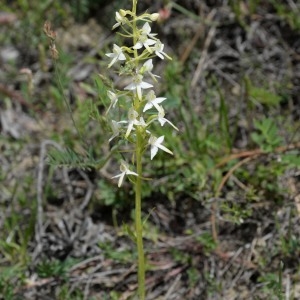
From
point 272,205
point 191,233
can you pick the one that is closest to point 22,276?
point 191,233

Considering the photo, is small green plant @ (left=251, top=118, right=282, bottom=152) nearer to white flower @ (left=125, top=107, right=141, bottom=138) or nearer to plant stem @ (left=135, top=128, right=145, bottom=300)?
plant stem @ (left=135, top=128, right=145, bottom=300)

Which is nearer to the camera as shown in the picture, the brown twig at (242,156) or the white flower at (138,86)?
the white flower at (138,86)

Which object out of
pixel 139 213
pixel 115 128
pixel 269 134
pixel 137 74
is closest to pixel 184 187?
pixel 269 134

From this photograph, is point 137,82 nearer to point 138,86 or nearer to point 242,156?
point 138,86

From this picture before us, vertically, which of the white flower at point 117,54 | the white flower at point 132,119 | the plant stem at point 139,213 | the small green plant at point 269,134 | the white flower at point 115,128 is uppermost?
the white flower at point 117,54

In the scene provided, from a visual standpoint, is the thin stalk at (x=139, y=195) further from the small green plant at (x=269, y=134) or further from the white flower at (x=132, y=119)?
the small green plant at (x=269, y=134)

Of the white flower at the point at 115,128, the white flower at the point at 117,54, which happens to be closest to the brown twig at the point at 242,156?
the white flower at the point at 115,128

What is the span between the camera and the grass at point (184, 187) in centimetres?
322

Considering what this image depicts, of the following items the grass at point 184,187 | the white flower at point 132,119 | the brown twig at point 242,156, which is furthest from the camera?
the brown twig at point 242,156

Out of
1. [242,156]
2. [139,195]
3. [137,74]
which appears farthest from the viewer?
[242,156]

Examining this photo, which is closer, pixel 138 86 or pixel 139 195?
pixel 138 86

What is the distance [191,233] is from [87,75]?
1686mm

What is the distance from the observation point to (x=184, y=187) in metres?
3.48

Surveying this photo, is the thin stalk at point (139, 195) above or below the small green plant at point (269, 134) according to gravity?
above
